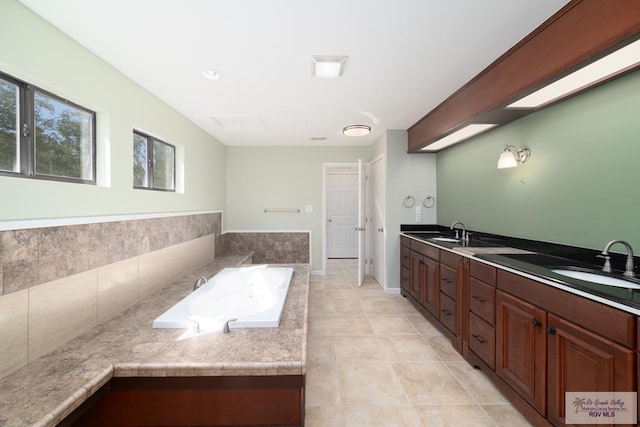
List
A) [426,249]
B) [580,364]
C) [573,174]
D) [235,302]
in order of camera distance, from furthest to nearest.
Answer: [426,249] → [235,302] → [573,174] → [580,364]

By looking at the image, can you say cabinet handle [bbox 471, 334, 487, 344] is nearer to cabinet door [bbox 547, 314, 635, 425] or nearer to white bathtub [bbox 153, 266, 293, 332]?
cabinet door [bbox 547, 314, 635, 425]

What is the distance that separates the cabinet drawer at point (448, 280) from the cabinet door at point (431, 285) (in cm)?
8

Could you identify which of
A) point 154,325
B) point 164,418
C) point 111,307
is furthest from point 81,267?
point 164,418

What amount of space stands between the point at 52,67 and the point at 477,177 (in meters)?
3.69

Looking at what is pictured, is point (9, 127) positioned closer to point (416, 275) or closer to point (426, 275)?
point (426, 275)

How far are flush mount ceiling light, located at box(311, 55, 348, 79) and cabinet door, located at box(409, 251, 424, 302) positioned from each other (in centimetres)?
218

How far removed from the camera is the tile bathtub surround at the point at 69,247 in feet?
4.37

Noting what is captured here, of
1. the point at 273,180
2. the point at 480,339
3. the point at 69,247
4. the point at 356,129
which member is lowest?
the point at 480,339

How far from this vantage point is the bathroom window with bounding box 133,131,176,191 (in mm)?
2520

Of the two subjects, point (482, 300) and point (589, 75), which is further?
point (482, 300)

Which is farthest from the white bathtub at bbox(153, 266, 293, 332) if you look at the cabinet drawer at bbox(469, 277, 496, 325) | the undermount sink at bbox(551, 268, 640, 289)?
the undermount sink at bbox(551, 268, 640, 289)

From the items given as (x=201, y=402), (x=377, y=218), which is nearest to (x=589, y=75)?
(x=201, y=402)

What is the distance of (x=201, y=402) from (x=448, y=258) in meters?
2.20

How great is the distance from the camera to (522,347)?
158cm
